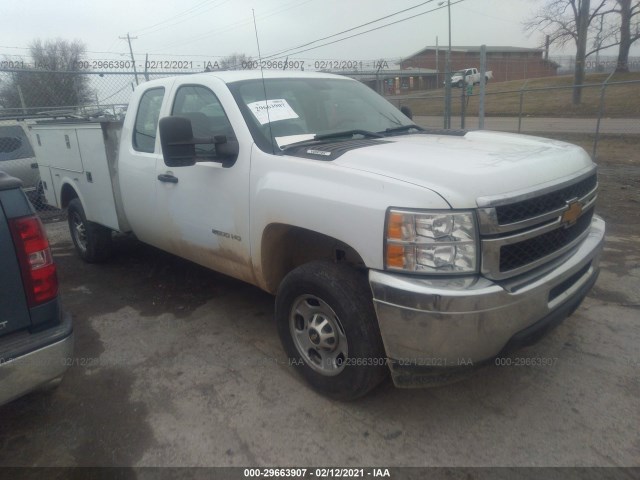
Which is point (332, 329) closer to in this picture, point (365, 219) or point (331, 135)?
point (365, 219)

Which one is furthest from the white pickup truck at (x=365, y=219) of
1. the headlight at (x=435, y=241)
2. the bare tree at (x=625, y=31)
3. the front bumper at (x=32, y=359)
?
the bare tree at (x=625, y=31)

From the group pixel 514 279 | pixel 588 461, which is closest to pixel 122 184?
pixel 514 279

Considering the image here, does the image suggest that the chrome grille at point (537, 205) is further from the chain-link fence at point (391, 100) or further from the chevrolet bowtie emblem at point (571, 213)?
the chain-link fence at point (391, 100)

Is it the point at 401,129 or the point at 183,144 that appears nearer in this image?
the point at 183,144

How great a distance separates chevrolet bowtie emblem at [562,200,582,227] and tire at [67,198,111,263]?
4.67 m

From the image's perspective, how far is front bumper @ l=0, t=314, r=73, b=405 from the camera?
2.31 meters

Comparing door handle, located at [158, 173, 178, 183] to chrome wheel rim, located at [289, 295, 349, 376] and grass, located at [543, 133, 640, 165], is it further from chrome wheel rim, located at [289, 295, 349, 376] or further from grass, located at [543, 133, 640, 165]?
grass, located at [543, 133, 640, 165]

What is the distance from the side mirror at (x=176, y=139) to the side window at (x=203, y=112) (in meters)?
0.35

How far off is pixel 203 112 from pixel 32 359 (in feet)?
7.05

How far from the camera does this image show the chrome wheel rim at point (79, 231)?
557cm

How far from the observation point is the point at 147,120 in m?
4.34

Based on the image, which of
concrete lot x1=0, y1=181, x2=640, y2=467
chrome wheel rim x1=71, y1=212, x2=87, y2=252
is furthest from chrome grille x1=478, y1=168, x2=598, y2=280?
chrome wheel rim x1=71, y1=212, x2=87, y2=252

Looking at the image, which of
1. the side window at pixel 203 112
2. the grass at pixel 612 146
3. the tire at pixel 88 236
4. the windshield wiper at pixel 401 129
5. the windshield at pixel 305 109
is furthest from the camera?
the grass at pixel 612 146

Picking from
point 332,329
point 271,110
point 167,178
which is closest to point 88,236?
point 167,178
